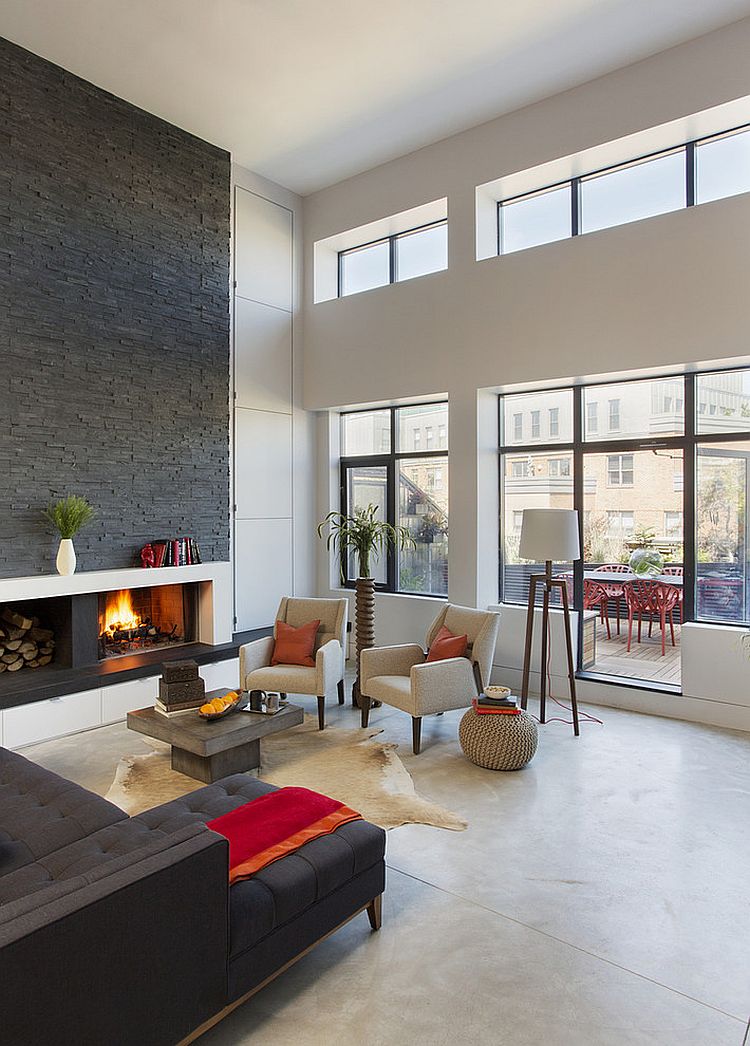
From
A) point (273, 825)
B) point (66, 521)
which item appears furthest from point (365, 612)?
point (273, 825)

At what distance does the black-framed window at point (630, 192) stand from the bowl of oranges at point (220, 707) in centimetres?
445

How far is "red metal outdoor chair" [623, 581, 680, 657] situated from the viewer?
5.47 metres

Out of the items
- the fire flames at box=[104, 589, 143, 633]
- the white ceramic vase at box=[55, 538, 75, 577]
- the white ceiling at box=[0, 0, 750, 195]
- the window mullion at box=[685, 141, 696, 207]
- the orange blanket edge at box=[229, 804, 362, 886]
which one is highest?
the white ceiling at box=[0, 0, 750, 195]

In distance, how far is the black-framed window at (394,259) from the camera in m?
6.74

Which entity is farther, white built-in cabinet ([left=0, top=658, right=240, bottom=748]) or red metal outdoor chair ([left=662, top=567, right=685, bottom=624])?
red metal outdoor chair ([left=662, top=567, right=685, bottom=624])

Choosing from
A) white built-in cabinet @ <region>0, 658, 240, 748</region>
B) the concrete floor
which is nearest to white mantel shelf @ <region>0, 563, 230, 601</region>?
white built-in cabinet @ <region>0, 658, 240, 748</region>

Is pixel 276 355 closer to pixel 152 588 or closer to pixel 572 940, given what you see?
pixel 152 588

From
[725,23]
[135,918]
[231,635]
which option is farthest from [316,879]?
[725,23]

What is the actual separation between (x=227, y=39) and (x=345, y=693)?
5105 mm

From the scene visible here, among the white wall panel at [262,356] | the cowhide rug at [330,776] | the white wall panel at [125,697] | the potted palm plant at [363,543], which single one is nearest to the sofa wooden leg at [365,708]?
the cowhide rug at [330,776]

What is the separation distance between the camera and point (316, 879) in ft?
7.63

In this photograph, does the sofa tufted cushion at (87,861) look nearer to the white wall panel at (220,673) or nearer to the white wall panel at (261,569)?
the white wall panel at (220,673)

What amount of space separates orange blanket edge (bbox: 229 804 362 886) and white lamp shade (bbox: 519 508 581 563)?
2782mm

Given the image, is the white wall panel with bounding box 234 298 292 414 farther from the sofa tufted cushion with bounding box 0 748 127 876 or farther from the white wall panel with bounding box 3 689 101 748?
the sofa tufted cushion with bounding box 0 748 127 876
